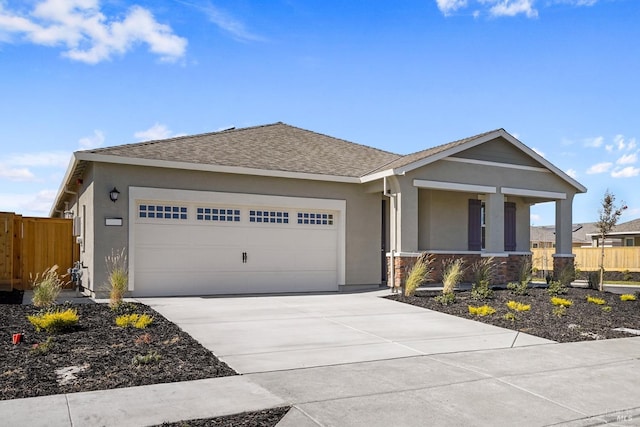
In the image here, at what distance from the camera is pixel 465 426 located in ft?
14.8

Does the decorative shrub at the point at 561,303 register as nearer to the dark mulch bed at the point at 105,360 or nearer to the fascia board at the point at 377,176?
the fascia board at the point at 377,176

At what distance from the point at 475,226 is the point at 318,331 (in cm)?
1019

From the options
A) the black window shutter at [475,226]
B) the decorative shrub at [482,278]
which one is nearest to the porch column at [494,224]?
the decorative shrub at [482,278]

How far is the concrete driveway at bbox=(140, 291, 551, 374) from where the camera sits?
7.00 m

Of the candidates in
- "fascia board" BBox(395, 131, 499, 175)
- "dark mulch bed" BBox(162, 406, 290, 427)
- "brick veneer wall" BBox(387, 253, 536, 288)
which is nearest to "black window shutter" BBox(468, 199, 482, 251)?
"brick veneer wall" BBox(387, 253, 536, 288)

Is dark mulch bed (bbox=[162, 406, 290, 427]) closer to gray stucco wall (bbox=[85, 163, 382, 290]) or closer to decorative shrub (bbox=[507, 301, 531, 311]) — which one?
decorative shrub (bbox=[507, 301, 531, 311])

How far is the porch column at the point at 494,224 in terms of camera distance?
1593 centimetres

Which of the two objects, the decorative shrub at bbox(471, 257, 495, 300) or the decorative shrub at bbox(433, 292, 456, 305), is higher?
the decorative shrub at bbox(471, 257, 495, 300)

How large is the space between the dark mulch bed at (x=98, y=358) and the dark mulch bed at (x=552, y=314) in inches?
230

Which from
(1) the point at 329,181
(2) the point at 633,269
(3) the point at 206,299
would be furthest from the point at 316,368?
(2) the point at 633,269

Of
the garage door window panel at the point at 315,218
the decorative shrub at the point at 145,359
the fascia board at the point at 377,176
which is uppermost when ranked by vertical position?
the fascia board at the point at 377,176

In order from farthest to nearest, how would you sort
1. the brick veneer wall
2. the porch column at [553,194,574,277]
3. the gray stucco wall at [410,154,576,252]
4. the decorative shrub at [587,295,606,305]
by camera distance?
the porch column at [553,194,574,277] < the gray stucco wall at [410,154,576,252] < the brick veneer wall < the decorative shrub at [587,295,606,305]

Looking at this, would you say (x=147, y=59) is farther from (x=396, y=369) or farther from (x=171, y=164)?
(x=396, y=369)

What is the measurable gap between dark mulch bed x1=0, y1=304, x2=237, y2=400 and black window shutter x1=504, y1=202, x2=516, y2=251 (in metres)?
13.6
